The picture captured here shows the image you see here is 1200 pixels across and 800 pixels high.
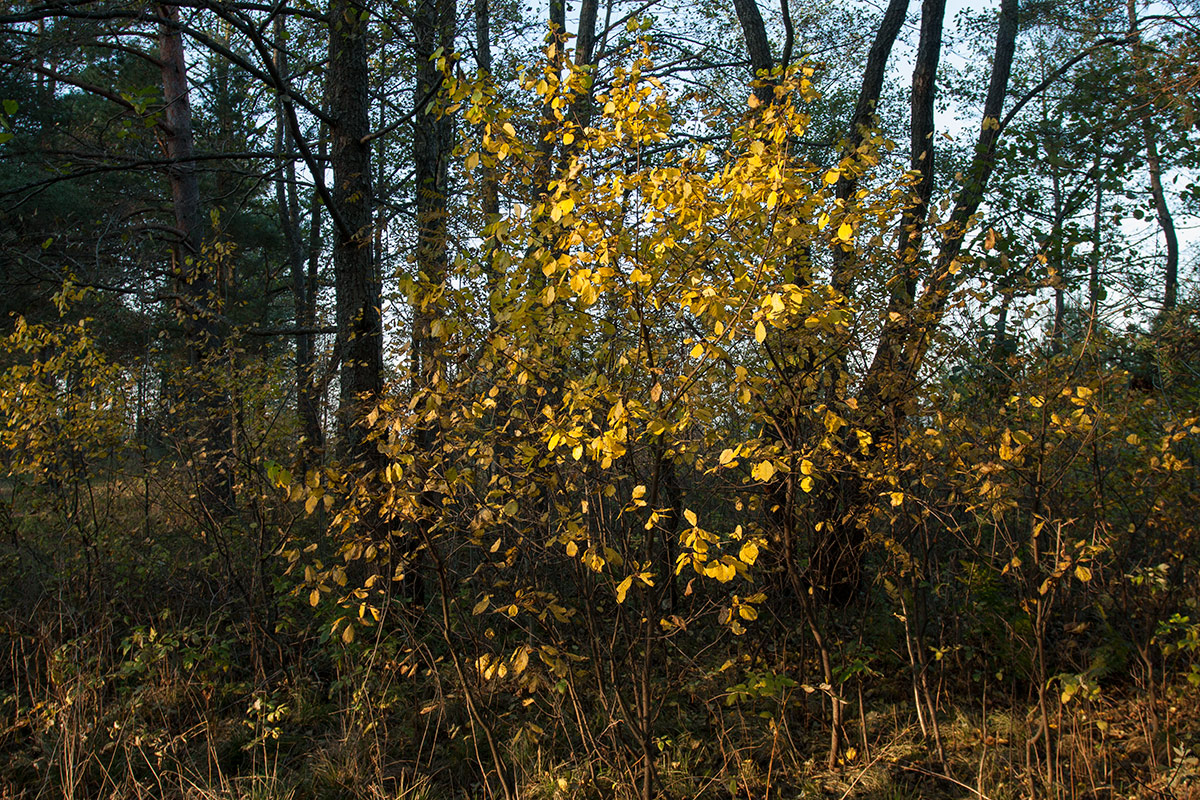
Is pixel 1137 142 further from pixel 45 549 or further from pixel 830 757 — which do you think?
pixel 45 549

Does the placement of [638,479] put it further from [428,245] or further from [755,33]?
[755,33]

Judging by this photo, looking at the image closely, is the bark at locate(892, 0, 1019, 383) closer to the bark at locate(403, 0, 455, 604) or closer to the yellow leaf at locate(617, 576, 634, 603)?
the yellow leaf at locate(617, 576, 634, 603)

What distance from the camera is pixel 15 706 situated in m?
4.05

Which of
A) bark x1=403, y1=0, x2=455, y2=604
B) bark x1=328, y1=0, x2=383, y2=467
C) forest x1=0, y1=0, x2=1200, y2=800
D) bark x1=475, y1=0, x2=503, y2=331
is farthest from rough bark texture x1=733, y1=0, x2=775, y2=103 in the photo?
bark x1=475, y1=0, x2=503, y2=331

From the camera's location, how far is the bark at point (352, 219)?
4.67 metres

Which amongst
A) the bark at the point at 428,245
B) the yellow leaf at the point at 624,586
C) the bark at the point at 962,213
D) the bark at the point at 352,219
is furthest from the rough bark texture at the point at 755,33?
the yellow leaf at the point at 624,586

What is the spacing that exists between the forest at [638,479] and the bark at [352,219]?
32mm

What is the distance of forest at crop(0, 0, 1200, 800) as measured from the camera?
98.7 inches

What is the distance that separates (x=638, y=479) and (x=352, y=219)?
2.95 m

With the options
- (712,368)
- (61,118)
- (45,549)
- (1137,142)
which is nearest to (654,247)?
(712,368)

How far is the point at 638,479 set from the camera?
299 centimetres

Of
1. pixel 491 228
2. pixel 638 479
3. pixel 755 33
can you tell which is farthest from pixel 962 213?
pixel 491 228

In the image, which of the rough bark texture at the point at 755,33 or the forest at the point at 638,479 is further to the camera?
the rough bark texture at the point at 755,33

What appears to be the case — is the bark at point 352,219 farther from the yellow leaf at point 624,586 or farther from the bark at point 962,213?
the bark at point 962,213
